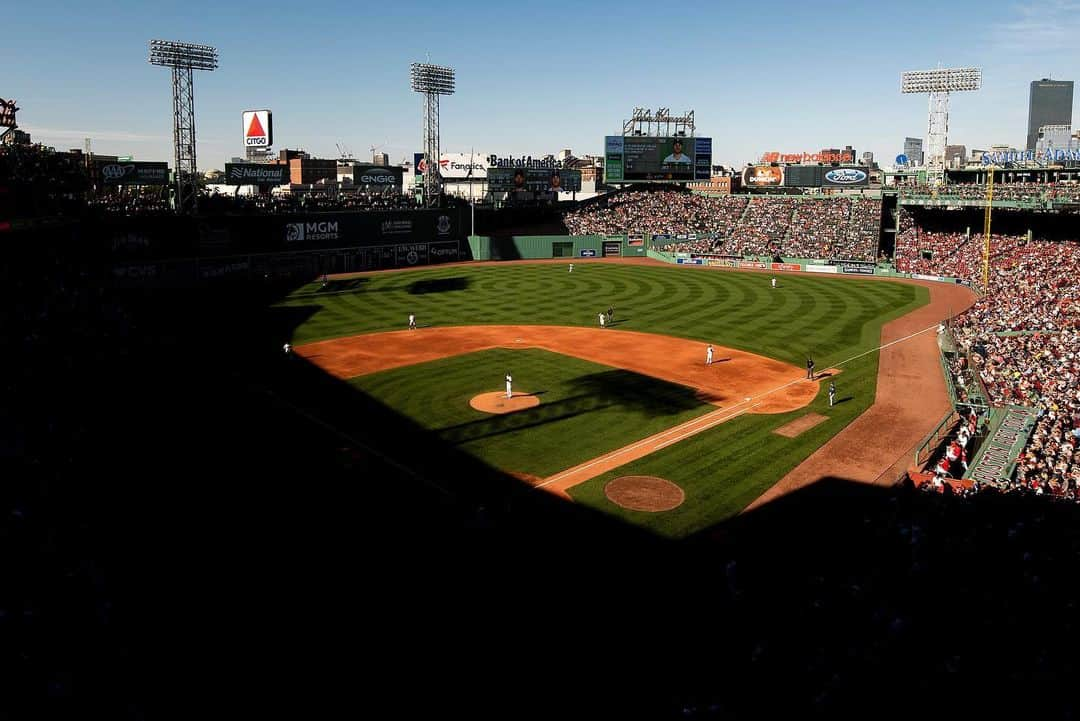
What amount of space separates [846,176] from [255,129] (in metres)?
68.6

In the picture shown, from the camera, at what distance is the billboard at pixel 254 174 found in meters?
67.3

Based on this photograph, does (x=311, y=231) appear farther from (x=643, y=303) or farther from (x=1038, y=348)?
(x=1038, y=348)

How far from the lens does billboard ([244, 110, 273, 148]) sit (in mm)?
67363

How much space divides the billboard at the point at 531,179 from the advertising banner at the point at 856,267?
3991 centimetres

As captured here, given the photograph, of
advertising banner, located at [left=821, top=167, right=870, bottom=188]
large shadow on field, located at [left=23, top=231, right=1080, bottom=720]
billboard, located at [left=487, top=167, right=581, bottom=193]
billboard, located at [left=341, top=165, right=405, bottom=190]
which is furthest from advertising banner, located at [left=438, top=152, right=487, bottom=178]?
large shadow on field, located at [left=23, top=231, right=1080, bottom=720]

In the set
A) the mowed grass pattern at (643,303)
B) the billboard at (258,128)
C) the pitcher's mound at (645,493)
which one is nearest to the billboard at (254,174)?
the billboard at (258,128)

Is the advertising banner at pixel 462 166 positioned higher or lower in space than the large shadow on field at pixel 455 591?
higher

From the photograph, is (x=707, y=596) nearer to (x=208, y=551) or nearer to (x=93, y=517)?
(x=208, y=551)

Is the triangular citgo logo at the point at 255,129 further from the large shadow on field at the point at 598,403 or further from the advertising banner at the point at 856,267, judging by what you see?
the advertising banner at the point at 856,267

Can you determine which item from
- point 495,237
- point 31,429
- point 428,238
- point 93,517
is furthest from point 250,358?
point 495,237

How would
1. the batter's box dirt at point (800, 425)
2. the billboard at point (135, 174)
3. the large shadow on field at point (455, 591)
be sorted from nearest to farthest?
the large shadow on field at point (455, 591) → the batter's box dirt at point (800, 425) → the billboard at point (135, 174)

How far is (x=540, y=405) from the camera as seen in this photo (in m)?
29.2

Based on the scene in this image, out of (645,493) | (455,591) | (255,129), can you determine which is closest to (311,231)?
(255,129)

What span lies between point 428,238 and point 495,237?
8.57 m
